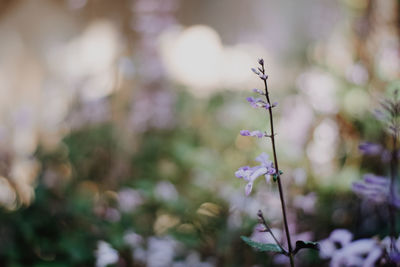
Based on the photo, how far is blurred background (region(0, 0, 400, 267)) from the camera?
1.10 metres

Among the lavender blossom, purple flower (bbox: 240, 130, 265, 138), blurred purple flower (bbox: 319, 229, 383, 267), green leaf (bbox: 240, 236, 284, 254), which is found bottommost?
green leaf (bbox: 240, 236, 284, 254)

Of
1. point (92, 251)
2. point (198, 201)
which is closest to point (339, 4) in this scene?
point (198, 201)

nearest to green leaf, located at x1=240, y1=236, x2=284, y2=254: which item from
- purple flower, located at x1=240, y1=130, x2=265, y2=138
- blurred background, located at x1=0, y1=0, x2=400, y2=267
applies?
purple flower, located at x1=240, y1=130, x2=265, y2=138

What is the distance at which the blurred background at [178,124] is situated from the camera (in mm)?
1096

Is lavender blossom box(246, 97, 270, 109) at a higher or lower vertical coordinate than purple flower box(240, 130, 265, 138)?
higher

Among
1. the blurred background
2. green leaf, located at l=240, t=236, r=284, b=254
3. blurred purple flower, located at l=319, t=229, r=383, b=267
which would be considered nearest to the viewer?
green leaf, located at l=240, t=236, r=284, b=254

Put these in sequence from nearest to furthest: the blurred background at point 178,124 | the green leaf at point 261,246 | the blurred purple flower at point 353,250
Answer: the green leaf at point 261,246
the blurred purple flower at point 353,250
the blurred background at point 178,124

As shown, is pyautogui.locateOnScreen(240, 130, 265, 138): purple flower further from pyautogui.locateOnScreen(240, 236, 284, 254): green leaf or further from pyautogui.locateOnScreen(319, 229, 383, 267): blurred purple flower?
pyautogui.locateOnScreen(319, 229, 383, 267): blurred purple flower

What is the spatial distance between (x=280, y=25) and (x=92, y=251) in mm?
2166

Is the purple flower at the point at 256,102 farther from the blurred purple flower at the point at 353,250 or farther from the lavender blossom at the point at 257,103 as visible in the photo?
the blurred purple flower at the point at 353,250

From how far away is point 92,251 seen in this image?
3.66 ft

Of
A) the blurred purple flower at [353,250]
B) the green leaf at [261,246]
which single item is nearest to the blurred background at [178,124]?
the blurred purple flower at [353,250]

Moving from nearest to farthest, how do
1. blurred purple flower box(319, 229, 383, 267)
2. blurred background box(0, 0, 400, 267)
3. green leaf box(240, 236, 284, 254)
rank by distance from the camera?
green leaf box(240, 236, 284, 254) < blurred purple flower box(319, 229, 383, 267) < blurred background box(0, 0, 400, 267)

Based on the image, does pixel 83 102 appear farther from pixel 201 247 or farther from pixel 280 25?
pixel 280 25
